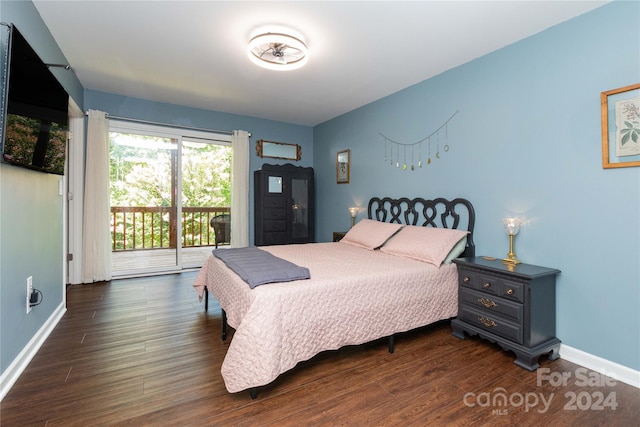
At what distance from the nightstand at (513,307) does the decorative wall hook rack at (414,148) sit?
133 centimetres

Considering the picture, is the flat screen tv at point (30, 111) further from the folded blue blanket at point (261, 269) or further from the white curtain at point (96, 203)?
the white curtain at point (96, 203)

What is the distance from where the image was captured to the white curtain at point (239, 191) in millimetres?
4754

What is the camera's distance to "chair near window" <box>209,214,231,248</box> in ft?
16.8

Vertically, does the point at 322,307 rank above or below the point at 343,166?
below

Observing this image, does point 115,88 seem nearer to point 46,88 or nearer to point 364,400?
point 46,88

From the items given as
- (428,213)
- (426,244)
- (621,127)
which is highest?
(621,127)

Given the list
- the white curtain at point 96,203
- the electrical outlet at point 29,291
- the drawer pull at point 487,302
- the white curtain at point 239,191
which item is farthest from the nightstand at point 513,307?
the white curtain at point 96,203

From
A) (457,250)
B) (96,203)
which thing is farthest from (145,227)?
(457,250)

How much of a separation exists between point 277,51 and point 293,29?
0.24 meters

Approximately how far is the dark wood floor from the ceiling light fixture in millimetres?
2363

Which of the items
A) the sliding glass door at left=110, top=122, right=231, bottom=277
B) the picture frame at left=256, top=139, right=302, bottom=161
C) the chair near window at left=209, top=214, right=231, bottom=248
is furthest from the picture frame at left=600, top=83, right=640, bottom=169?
the chair near window at left=209, top=214, right=231, bottom=248

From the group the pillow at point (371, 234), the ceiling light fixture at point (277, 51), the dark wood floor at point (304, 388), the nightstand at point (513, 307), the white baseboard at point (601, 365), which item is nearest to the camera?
the dark wood floor at point (304, 388)

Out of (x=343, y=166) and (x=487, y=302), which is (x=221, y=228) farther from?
(x=487, y=302)

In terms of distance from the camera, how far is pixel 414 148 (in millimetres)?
3479
